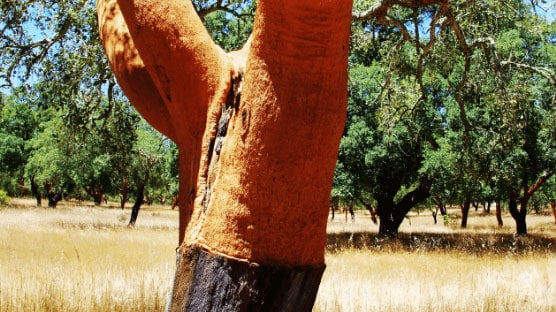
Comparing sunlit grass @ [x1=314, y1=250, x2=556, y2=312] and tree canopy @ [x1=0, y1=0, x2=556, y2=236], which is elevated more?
tree canopy @ [x1=0, y1=0, x2=556, y2=236]

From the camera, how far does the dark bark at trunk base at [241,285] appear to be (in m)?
1.85

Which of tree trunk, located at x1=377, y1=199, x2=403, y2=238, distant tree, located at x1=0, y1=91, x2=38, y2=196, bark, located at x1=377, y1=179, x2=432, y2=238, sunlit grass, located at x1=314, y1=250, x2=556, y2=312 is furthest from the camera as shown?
distant tree, located at x1=0, y1=91, x2=38, y2=196

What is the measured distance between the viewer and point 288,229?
1.88 metres

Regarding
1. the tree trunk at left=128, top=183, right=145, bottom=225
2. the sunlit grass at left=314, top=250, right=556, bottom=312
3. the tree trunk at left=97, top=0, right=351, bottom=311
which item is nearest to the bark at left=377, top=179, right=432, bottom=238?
the sunlit grass at left=314, top=250, right=556, bottom=312

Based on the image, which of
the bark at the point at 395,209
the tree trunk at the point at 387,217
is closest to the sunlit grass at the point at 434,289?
the bark at the point at 395,209

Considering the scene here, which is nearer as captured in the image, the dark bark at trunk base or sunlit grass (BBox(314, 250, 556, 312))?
the dark bark at trunk base

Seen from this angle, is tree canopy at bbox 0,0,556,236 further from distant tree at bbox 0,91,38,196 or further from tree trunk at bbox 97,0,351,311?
distant tree at bbox 0,91,38,196

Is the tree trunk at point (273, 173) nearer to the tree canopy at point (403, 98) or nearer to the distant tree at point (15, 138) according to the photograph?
the tree canopy at point (403, 98)

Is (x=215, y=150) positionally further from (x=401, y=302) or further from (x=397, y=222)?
(x=397, y=222)

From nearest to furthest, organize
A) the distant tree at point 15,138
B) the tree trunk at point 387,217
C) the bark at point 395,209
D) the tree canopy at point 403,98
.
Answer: the tree canopy at point 403,98 < the bark at point 395,209 < the tree trunk at point 387,217 < the distant tree at point 15,138

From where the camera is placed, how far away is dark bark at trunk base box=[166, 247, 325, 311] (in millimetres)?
1854

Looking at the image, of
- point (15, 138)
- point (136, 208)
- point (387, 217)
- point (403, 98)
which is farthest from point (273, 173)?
point (15, 138)

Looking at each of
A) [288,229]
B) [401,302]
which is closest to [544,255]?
[401,302]

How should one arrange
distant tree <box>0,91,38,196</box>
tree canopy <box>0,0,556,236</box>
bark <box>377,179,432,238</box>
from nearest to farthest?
tree canopy <box>0,0,556,236</box> → bark <box>377,179,432,238</box> → distant tree <box>0,91,38,196</box>
